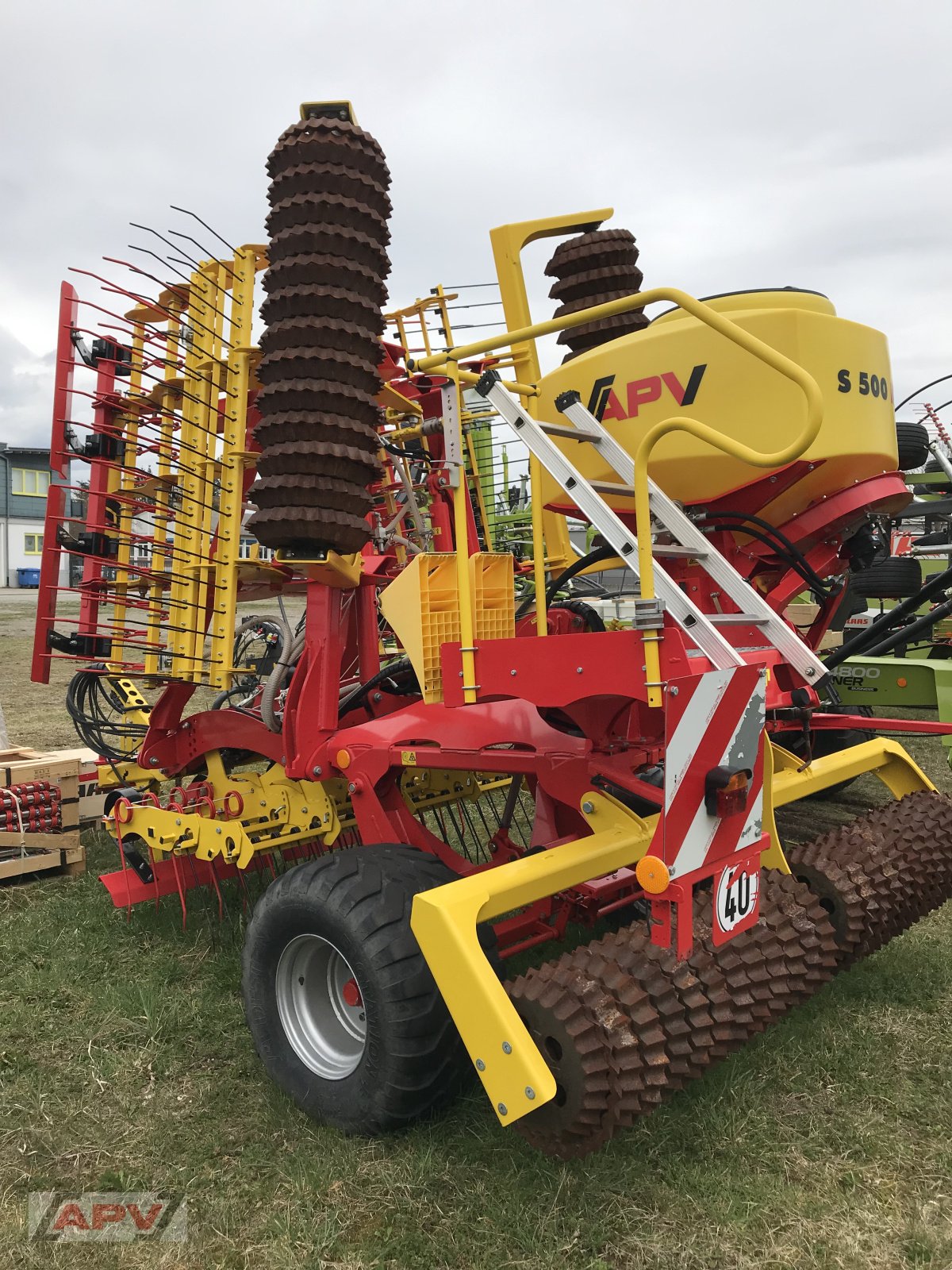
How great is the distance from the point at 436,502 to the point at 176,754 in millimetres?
1686

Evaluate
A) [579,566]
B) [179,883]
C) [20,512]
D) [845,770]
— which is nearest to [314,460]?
[579,566]

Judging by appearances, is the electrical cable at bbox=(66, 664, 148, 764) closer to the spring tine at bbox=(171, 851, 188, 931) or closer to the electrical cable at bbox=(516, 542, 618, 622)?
the spring tine at bbox=(171, 851, 188, 931)

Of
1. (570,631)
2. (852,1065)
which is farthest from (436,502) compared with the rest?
(852,1065)

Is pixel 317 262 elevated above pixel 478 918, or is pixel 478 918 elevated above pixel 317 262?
pixel 317 262

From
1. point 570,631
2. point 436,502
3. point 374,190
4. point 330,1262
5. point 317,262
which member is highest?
point 374,190

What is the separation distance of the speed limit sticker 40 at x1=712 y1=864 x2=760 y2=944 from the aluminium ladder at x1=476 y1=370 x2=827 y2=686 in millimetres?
646

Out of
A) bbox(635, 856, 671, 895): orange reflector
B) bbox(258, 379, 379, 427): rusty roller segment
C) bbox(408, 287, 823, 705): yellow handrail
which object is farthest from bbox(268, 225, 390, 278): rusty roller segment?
bbox(635, 856, 671, 895): orange reflector

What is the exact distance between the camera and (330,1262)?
214cm

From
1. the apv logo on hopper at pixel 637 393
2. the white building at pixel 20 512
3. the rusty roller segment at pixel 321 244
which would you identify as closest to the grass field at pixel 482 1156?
the apv logo on hopper at pixel 637 393

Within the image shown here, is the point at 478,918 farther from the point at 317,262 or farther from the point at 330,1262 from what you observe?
the point at 317,262

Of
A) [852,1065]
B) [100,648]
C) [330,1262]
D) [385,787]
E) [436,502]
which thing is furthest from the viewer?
[436,502]

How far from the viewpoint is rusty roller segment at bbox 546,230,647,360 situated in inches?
149

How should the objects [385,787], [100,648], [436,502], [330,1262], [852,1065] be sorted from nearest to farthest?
1. [330,1262]
2. [852,1065]
3. [385,787]
4. [100,648]
5. [436,502]

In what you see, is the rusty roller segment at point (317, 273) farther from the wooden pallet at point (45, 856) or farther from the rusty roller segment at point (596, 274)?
the wooden pallet at point (45, 856)
